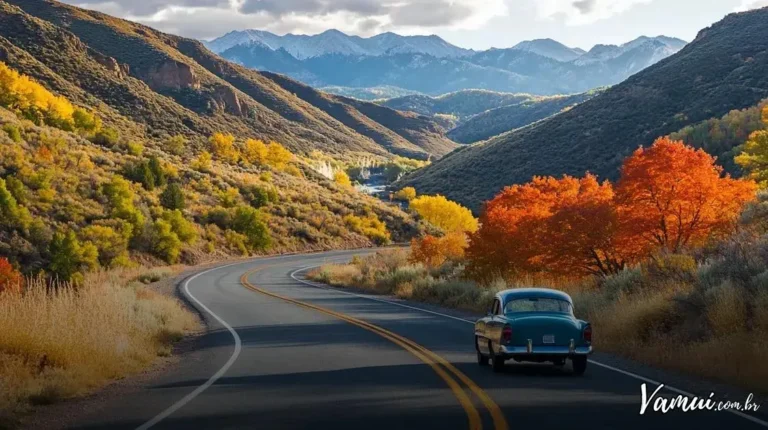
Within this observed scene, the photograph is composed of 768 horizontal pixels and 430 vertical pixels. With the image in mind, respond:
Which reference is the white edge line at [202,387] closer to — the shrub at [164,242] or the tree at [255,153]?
the shrub at [164,242]

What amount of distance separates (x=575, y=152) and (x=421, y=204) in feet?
58.5

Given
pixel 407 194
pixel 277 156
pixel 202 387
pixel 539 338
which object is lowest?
pixel 407 194

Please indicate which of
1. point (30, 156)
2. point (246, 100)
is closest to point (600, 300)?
point (30, 156)

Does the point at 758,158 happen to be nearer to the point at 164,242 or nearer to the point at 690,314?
the point at 690,314

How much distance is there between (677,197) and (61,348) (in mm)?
19162

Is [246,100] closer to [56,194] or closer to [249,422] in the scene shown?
[56,194]

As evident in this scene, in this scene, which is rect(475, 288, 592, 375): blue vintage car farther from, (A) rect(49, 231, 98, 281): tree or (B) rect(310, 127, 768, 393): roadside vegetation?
(A) rect(49, 231, 98, 281): tree

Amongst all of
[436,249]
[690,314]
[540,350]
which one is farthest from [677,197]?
[436,249]

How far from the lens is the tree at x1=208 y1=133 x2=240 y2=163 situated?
370 ft

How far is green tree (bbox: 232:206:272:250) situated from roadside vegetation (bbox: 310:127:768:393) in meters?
34.4

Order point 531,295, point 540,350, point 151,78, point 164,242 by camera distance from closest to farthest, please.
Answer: point 540,350 → point 531,295 → point 164,242 → point 151,78

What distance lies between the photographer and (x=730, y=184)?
26969 mm

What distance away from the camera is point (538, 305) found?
1458 cm

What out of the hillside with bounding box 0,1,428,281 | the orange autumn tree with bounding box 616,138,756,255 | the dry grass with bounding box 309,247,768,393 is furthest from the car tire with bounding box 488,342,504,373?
the hillside with bounding box 0,1,428,281
